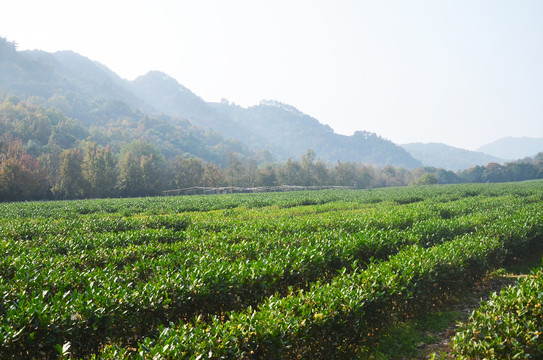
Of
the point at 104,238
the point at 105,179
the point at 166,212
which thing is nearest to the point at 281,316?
the point at 104,238

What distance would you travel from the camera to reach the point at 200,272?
6.07 meters

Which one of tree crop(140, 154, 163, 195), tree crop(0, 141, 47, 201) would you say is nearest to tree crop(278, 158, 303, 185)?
tree crop(140, 154, 163, 195)

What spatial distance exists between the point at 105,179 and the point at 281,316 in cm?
5777

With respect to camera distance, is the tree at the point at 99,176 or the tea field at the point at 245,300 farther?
the tree at the point at 99,176

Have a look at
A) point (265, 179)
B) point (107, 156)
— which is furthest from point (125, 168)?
point (265, 179)

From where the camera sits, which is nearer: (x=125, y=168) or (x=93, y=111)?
(x=125, y=168)

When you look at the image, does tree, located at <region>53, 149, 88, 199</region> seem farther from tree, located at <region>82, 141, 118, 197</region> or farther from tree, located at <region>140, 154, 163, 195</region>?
tree, located at <region>140, 154, 163, 195</region>

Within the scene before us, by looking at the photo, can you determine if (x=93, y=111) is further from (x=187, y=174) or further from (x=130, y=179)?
(x=130, y=179)

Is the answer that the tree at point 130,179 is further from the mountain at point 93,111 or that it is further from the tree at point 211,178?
the mountain at point 93,111

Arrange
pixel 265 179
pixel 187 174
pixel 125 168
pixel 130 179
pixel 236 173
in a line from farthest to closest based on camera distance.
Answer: pixel 236 173, pixel 265 179, pixel 187 174, pixel 125 168, pixel 130 179

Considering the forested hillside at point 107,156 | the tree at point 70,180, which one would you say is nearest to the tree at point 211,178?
the forested hillside at point 107,156

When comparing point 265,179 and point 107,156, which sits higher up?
point 107,156

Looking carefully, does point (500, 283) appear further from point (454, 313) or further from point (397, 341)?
point (397, 341)

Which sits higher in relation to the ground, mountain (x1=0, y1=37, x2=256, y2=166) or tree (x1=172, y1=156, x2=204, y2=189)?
mountain (x1=0, y1=37, x2=256, y2=166)
